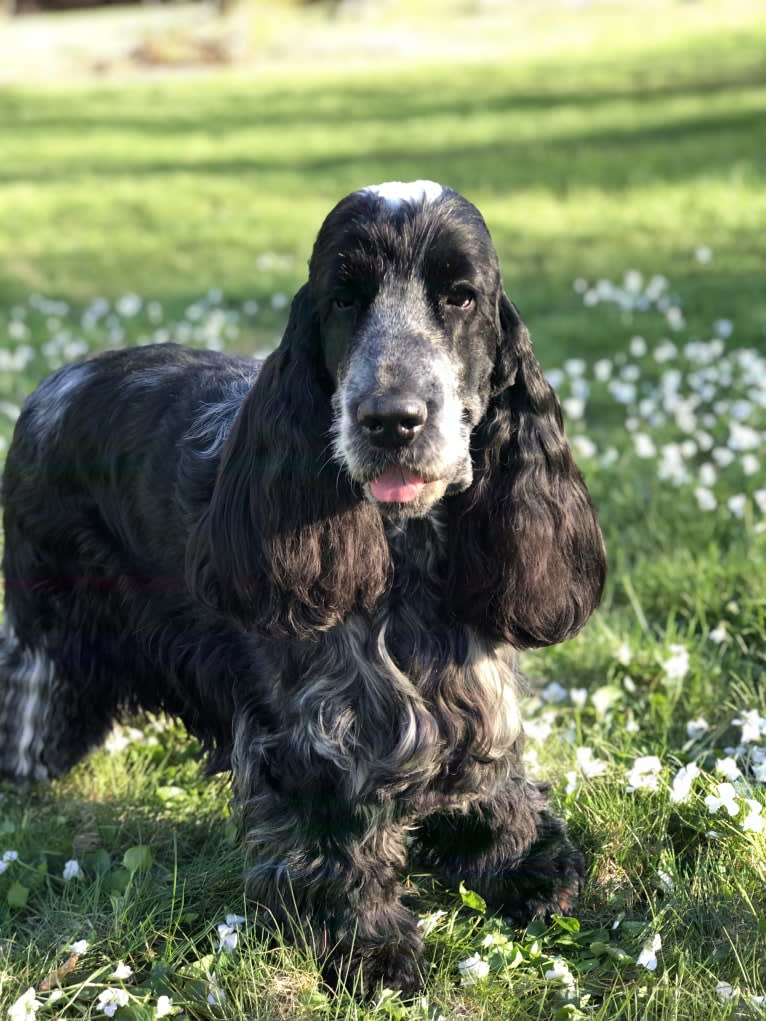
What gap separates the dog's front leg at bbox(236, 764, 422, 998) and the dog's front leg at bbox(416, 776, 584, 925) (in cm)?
29

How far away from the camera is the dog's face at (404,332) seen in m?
2.71

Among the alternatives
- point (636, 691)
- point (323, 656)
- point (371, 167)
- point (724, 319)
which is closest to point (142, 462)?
point (323, 656)

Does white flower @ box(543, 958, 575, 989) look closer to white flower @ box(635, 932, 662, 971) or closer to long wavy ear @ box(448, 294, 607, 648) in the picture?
white flower @ box(635, 932, 662, 971)

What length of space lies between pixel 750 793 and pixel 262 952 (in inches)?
50.1

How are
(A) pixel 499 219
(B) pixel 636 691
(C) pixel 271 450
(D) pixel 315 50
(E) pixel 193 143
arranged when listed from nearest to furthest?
(C) pixel 271 450, (B) pixel 636 691, (A) pixel 499 219, (E) pixel 193 143, (D) pixel 315 50

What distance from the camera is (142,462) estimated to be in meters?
3.53

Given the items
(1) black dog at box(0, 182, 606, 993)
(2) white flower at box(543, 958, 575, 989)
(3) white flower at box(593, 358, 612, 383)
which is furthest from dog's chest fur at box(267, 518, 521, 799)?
(3) white flower at box(593, 358, 612, 383)

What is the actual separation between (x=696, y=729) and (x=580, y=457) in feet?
6.28

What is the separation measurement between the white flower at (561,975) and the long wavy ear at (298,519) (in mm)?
913

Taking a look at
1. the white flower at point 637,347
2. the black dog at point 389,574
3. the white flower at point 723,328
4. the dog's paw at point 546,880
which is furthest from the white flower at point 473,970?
the white flower at point 723,328

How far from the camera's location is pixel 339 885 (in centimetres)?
304

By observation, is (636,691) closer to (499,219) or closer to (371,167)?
(499,219)

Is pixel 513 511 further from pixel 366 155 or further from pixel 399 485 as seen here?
pixel 366 155

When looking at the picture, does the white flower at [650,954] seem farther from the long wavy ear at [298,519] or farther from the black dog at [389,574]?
the long wavy ear at [298,519]
